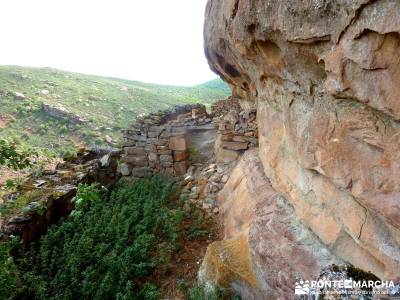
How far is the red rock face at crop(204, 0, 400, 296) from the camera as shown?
96.8 inches

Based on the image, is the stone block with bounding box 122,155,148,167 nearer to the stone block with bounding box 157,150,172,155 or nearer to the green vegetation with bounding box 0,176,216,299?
the stone block with bounding box 157,150,172,155

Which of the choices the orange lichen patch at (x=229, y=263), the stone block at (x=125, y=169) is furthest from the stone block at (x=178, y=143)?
the orange lichen patch at (x=229, y=263)

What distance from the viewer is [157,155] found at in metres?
7.97

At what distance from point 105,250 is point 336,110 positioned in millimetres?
3995

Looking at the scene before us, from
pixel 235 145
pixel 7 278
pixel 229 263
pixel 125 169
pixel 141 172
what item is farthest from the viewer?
pixel 125 169

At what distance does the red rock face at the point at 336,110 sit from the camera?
246 centimetres

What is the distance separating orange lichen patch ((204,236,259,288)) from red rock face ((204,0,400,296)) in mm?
293

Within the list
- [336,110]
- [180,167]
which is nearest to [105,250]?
[180,167]

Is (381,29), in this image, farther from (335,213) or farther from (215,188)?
(215,188)

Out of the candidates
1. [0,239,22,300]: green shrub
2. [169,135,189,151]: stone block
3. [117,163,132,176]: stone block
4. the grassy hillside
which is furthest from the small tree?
the grassy hillside

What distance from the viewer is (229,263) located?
14.6 ft

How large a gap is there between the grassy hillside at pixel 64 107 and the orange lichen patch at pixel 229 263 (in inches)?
488

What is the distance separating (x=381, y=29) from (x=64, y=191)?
20.5 feet

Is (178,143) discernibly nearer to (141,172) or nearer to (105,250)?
(141,172)
